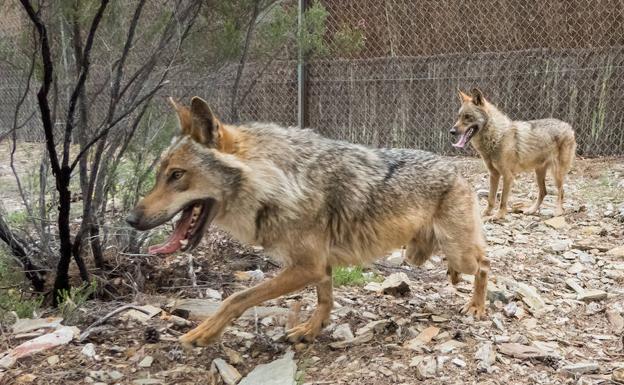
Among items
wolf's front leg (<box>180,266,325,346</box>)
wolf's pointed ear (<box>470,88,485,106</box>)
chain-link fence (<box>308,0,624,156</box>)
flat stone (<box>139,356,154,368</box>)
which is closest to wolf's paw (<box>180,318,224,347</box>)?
wolf's front leg (<box>180,266,325,346</box>)

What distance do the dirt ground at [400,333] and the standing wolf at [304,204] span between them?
0.99ft

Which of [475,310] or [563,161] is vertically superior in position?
[563,161]

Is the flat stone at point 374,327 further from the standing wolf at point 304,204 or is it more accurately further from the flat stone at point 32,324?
the flat stone at point 32,324

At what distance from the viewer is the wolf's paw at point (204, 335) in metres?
3.66

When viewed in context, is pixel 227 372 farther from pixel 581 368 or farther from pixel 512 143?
pixel 512 143

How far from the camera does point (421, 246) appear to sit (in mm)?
4680

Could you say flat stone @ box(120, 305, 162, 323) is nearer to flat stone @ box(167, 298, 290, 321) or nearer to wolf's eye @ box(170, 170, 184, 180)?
flat stone @ box(167, 298, 290, 321)

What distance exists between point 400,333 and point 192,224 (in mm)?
1791

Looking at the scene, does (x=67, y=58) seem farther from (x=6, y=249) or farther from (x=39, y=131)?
(x=39, y=131)

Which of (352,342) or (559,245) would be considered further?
(559,245)

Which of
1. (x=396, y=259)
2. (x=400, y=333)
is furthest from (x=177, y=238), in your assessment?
(x=396, y=259)

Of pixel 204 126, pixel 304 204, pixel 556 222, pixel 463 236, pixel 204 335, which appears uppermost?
pixel 204 126

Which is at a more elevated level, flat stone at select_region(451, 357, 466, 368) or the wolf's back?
the wolf's back

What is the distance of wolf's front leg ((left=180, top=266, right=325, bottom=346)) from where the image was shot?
367cm
